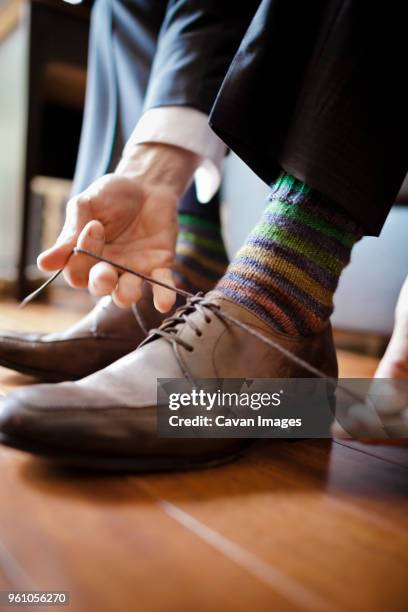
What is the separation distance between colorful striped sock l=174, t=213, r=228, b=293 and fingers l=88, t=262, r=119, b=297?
0.27 metres

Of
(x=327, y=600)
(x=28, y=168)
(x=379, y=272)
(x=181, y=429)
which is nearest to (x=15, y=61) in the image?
(x=28, y=168)

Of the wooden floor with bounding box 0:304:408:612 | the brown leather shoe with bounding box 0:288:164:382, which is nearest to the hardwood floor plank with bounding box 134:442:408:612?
the wooden floor with bounding box 0:304:408:612

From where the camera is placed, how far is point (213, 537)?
0.98 ft

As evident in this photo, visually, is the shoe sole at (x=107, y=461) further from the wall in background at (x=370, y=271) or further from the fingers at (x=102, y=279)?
the wall in background at (x=370, y=271)

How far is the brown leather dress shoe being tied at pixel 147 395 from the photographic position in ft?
1.16

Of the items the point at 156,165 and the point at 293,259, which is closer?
the point at 293,259

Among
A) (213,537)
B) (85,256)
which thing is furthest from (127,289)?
(213,537)

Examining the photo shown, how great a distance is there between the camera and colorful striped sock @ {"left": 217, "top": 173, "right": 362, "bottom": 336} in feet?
1.45

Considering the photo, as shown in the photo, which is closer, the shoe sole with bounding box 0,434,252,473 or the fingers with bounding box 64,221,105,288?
the shoe sole with bounding box 0,434,252,473

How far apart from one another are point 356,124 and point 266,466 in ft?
0.90

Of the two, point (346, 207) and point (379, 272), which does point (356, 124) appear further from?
point (379, 272)

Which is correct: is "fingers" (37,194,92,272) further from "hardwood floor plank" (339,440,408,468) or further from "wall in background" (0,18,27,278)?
"wall in background" (0,18,27,278)

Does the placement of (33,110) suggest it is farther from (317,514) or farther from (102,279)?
(317,514)

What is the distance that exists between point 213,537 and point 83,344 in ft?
1.19
